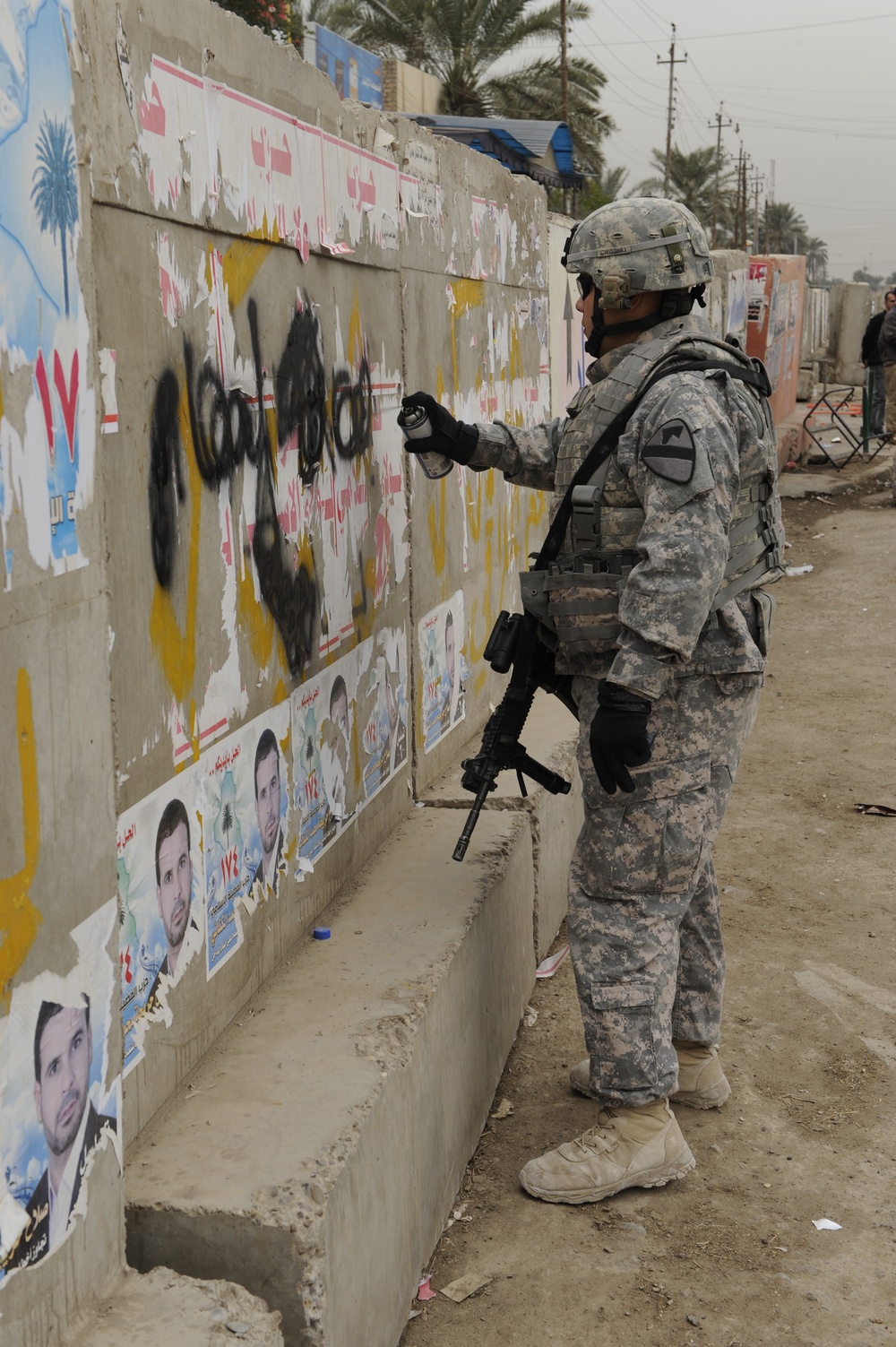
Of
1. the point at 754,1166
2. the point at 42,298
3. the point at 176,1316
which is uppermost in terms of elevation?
the point at 42,298

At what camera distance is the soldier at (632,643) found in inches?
115

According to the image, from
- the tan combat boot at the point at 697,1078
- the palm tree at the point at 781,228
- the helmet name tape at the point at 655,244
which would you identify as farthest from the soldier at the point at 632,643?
the palm tree at the point at 781,228

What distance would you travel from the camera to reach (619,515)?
296 centimetres

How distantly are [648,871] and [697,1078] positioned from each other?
0.73m

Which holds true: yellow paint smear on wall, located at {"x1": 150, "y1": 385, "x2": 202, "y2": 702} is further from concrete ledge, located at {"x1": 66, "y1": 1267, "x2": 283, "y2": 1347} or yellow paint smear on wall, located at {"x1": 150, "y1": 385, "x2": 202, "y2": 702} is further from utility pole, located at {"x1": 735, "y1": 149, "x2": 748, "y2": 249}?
utility pole, located at {"x1": 735, "y1": 149, "x2": 748, "y2": 249}

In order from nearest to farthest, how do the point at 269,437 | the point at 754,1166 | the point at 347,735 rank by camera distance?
the point at 269,437 → the point at 754,1166 → the point at 347,735

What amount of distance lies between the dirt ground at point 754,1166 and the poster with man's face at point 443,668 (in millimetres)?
842

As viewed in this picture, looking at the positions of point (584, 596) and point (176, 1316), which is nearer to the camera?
point (176, 1316)

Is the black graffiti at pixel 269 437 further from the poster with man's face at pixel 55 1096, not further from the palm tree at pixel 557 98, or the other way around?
the palm tree at pixel 557 98

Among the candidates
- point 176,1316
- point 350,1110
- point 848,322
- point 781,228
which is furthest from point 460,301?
point 781,228

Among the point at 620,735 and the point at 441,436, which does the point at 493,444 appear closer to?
the point at 441,436

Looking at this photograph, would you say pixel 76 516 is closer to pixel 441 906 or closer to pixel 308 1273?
pixel 308 1273

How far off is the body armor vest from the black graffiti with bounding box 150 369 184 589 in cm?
99

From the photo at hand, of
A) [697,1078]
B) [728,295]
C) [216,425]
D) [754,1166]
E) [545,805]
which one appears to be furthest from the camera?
[728,295]
